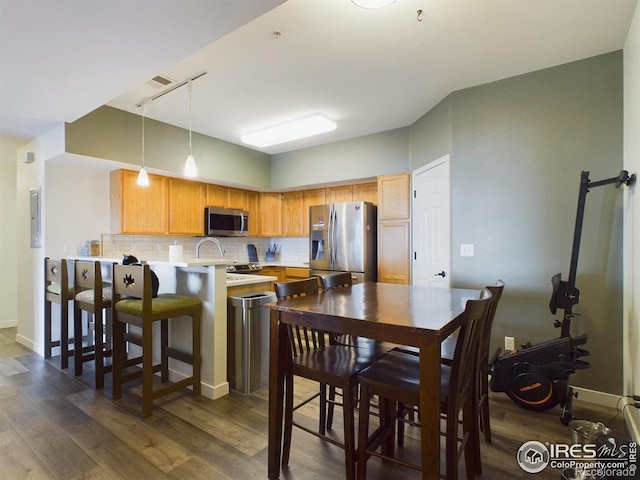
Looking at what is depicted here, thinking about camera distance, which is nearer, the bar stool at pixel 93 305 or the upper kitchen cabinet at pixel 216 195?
the bar stool at pixel 93 305

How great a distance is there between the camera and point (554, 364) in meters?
2.30

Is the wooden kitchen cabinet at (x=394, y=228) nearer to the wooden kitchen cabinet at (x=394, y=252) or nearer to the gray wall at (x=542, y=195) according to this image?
the wooden kitchen cabinet at (x=394, y=252)

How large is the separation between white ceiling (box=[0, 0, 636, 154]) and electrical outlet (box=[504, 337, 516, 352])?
226 cm

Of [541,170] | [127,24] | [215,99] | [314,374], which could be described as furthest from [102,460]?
[541,170]

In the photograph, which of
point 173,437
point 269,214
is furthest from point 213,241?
point 173,437

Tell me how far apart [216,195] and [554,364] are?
443 centimetres

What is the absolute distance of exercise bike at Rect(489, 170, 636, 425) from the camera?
228 cm

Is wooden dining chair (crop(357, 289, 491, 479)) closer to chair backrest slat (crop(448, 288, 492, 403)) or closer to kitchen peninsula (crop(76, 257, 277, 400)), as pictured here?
chair backrest slat (crop(448, 288, 492, 403))

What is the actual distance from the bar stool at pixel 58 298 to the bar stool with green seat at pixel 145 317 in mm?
883

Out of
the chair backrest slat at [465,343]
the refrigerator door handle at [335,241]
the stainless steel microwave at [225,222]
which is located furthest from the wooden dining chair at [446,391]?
the stainless steel microwave at [225,222]

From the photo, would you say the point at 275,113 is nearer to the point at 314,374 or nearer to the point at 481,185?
the point at 481,185

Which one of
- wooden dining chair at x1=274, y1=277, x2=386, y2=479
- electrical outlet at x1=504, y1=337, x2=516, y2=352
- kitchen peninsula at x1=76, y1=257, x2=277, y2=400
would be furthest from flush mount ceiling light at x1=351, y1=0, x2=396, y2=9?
electrical outlet at x1=504, y1=337, x2=516, y2=352

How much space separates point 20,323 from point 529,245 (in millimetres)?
5614

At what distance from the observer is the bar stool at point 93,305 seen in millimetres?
2730
